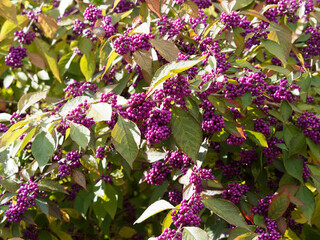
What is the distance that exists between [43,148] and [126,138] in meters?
0.39

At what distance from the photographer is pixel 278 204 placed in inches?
79.6

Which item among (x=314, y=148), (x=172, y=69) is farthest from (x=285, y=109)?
(x=172, y=69)

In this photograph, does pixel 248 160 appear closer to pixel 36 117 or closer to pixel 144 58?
pixel 144 58

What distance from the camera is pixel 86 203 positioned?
272 centimetres

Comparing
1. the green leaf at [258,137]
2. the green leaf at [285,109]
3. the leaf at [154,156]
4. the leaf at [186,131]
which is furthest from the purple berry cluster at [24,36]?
the green leaf at [285,109]

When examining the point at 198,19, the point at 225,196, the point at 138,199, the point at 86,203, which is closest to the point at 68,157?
the point at 86,203

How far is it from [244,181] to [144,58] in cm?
90

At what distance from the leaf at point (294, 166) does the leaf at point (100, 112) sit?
1066 millimetres

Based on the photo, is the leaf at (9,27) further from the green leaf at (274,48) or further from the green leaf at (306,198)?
the green leaf at (306,198)

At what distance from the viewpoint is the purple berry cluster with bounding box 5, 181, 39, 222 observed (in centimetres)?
228

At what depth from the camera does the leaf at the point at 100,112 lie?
1.82 metres

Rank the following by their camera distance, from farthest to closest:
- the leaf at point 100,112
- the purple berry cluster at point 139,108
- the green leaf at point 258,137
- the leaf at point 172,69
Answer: the green leaf at point 258,137 → the purple berry cluster at point 139,108 → the leaf at point 100,112 → the leaf at point 172,69

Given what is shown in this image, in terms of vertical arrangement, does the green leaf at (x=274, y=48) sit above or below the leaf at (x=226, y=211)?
above

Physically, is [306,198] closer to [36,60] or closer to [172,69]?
[172,69]
